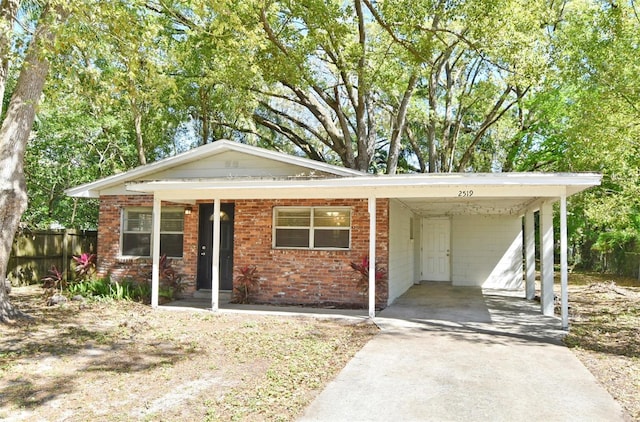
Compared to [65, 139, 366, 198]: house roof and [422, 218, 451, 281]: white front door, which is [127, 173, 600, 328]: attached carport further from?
[422, 218, 451, 281]: white front door

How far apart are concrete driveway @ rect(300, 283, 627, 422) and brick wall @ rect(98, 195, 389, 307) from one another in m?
1.86

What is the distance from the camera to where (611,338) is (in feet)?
25.6

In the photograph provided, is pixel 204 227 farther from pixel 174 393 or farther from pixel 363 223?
pixel 174 393

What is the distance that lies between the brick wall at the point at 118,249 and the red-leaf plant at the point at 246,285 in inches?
51.3

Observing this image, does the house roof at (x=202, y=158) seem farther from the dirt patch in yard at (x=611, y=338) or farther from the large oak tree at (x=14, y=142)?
the dirt patch in yard at (x=611, y=338)

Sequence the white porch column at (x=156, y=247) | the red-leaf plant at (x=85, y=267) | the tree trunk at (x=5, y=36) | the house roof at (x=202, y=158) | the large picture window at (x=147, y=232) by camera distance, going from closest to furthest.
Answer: the tree trunk at (x=5, y=36) < the white porch column at (x=156, y=247) < the house roof at (x=202, y=158) < the large picture window at (x=147, y=232) < the red-leaf plant at (x=85, y=267)

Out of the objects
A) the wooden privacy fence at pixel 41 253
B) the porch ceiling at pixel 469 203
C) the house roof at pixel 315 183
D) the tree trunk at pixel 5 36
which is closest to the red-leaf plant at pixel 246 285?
the house roof at pixel 315 183

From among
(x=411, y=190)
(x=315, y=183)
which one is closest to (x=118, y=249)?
(x=315, y=183)

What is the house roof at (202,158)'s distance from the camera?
10.4m

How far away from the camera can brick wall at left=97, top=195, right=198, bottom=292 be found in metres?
11.6

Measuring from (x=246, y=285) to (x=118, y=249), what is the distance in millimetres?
3676

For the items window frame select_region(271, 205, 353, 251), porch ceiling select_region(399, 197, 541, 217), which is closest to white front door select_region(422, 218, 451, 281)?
porch ceiling select_region(399, 197, 541, 217)

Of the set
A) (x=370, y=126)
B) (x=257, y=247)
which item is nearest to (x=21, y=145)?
(x=257, y=247)

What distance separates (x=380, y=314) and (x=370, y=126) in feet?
39.4
